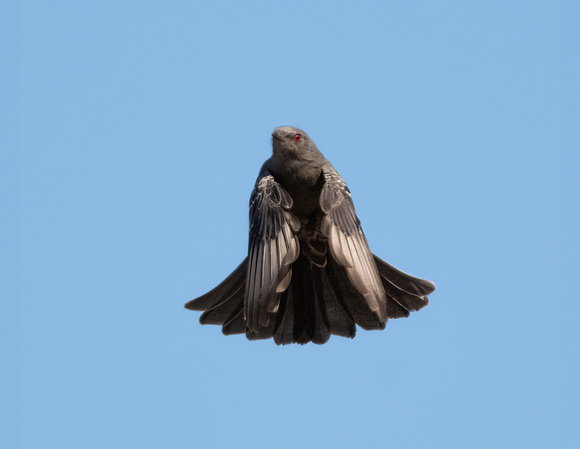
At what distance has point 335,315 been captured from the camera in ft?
37.2

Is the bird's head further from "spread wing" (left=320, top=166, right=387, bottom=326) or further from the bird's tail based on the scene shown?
the bird's tail

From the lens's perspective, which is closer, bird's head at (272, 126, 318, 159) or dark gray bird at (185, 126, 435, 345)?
dark gray bird at (185, 126, 435, 345)

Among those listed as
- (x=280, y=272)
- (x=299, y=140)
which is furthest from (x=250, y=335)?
(x=299, y=140)

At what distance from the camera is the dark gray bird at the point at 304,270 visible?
981cm

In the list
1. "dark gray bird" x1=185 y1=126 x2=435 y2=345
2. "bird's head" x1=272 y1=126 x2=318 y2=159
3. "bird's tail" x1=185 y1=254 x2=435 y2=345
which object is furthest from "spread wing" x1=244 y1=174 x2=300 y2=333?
"bird's tail" x1=185 y1=254 x2=435 y2=345

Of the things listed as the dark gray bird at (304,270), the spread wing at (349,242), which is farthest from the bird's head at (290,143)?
the spread wing at (349,242)

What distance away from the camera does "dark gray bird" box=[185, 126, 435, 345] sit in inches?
386

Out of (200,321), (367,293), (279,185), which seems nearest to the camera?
(367,293)

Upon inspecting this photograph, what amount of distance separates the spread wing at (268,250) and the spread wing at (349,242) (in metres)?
0.42

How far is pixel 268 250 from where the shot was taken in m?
10.0

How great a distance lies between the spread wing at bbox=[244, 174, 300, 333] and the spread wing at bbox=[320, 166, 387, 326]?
16.5 inches

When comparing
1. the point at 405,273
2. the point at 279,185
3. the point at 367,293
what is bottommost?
the point at 367,293

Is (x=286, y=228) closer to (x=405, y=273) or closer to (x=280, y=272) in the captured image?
(x=280, y=272)

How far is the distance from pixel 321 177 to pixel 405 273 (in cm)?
151
